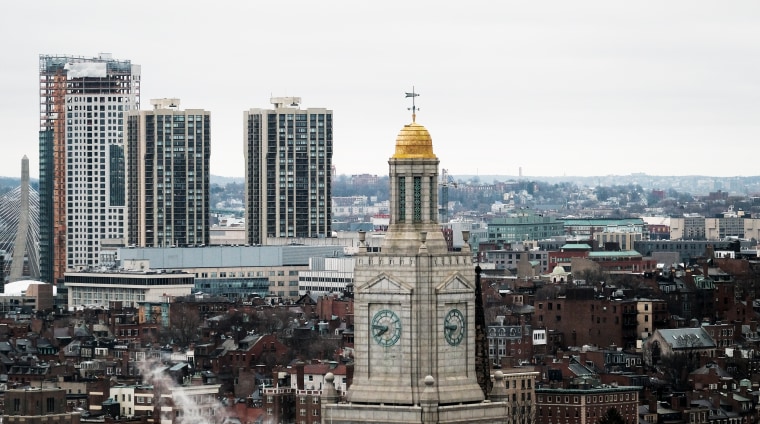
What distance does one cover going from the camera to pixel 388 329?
41.5 metres

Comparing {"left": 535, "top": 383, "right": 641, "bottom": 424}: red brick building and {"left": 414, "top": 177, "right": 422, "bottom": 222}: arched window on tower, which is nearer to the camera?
{"left": 414, "top": 177, "right": 422, "bottom": 222}: arched window on tower

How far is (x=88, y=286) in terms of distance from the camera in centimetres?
18362

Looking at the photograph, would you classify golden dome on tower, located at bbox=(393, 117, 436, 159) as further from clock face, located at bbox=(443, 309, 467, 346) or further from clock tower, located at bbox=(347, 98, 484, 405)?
clock face, located at bbox=(443, 309, 467, 346)

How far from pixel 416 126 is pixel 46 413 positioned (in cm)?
4744

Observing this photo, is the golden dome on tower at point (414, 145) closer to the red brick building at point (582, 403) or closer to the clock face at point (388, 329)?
the clock face at point (388, 329)

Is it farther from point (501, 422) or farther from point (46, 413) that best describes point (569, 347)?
point (501, 422)

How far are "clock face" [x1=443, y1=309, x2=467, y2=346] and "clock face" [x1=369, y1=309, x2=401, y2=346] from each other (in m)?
0.64

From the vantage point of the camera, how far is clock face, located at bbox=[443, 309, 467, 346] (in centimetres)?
4153

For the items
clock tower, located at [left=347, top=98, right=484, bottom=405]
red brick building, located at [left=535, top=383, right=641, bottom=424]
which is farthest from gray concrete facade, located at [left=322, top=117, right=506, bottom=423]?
red brick building, located at [left=535, top=383, right=641, bottom=424]

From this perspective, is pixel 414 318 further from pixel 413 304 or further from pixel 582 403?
pixel 582 403

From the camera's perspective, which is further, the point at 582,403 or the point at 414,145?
the point at 582,403

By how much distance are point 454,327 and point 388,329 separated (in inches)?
34.7

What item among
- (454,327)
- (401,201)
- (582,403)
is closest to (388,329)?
(454,327)

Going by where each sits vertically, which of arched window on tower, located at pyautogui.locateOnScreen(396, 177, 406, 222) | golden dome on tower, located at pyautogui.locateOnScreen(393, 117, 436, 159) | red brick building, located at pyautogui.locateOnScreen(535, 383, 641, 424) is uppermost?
golden dome on tower, located at pyautogui.locateOnScreen(393, 117, 436, 159)
